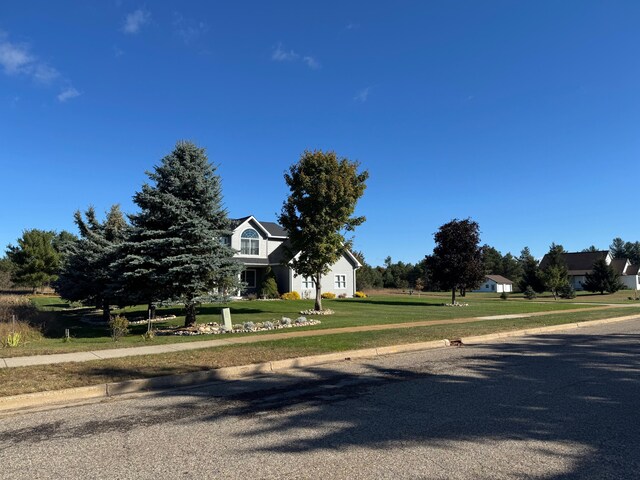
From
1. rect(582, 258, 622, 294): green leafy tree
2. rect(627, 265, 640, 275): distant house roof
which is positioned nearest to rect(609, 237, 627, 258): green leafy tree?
rect(627, 265, 640, 275): distant house roof

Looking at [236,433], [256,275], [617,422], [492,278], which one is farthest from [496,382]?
[492,278]

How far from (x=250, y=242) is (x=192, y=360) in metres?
29.2

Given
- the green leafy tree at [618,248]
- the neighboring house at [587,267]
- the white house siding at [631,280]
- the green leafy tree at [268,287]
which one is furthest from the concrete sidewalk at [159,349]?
the green leafy tree at [618,248]

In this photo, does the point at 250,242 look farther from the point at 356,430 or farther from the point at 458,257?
the point at 356,430

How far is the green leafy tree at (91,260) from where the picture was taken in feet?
73.8

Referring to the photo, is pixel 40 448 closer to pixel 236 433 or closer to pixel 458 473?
pixel 236 433

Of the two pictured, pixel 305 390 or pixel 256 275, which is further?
pixel 256 275

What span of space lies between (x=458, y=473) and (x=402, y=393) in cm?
304

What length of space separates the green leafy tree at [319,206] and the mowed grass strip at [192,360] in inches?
355

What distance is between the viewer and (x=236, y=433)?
536cm

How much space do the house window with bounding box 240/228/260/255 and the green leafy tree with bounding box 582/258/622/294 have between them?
143 feet

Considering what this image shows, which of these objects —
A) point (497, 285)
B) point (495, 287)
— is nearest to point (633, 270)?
point (497, 285)

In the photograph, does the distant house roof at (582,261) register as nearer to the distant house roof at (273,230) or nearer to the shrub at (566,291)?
the shrub at (566,291)

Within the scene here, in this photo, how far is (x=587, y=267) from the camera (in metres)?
72.6
